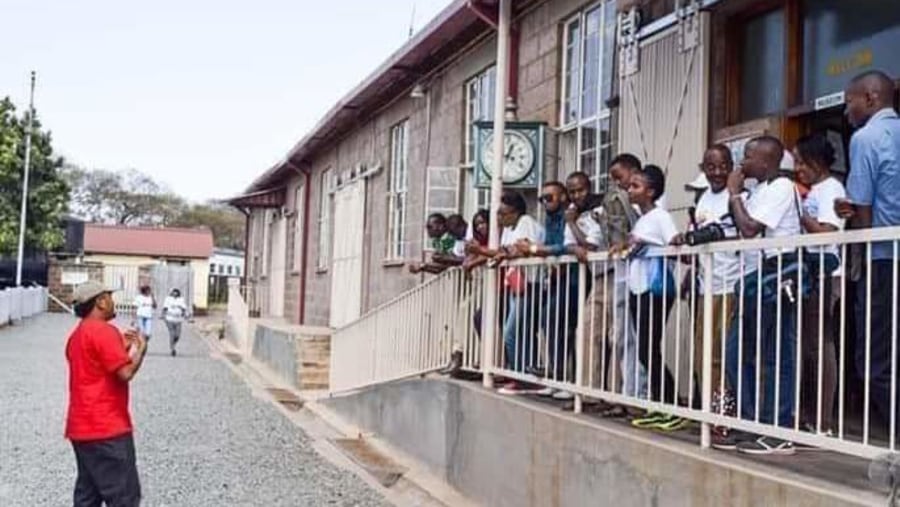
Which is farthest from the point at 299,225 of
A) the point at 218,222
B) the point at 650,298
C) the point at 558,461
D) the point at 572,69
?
the point at 218,222

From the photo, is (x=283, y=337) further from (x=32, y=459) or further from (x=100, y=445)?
(x=100, y=445)

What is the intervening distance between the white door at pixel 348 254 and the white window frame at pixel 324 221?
84 centimetres

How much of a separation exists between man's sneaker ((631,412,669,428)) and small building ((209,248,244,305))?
45114 millimetres

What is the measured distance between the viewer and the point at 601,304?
19.5 feet

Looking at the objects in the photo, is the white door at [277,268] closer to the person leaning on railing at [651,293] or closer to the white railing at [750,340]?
the white railing at [750,340]

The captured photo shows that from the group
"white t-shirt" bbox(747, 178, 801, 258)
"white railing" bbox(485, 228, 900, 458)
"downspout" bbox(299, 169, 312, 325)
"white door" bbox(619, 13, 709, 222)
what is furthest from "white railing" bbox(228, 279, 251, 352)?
"white t-shirt" bbox(747, 178, 801, 258)

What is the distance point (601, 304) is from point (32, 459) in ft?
19.5

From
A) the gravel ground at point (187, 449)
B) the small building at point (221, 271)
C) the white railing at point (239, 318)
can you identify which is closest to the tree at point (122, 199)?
the small building at point (221, 271)

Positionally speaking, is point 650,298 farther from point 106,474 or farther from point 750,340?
point 106,474

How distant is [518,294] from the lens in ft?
23.2

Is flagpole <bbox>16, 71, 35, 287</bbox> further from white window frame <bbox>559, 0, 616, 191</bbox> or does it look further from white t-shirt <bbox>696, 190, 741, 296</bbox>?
white t-shirt <bbox>696, 190, 741, 296</bbox>

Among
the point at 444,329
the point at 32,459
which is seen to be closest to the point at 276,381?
the point at 32,459

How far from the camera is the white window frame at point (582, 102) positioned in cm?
848

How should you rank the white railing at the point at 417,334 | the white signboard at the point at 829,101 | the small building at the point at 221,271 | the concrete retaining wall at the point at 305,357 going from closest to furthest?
1. the white signboard at the point at 829,101
2. the white railing at the point at 417,334
3. the concrete retaining wall at the point at 305,357
4. the small building at the point at 221,271
